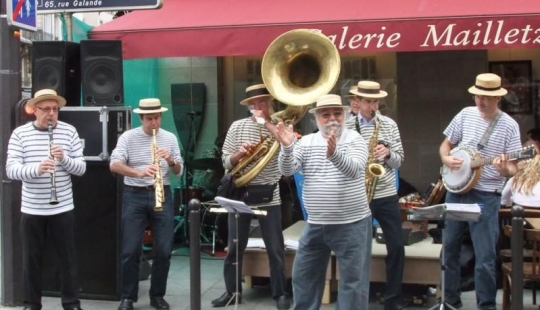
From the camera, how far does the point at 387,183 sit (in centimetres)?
620

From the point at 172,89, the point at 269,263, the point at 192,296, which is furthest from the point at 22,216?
the point at 172,89

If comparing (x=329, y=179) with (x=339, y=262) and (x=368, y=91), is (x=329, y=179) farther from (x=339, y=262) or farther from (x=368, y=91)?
(x=368, y=91)

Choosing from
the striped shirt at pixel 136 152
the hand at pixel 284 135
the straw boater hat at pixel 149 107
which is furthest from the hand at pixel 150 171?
the hand at pixel 284 135

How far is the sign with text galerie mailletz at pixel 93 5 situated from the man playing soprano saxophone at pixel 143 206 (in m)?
0.98

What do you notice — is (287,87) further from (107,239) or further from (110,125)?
(107,239)

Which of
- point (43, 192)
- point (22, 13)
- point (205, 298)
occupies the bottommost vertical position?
point (205, 298)

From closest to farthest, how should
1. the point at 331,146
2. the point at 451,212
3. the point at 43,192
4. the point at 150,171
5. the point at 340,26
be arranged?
the point at 331,146 → the point at 451,212 → the point at 43,192 → the point at 150,171 → the point at 340,26

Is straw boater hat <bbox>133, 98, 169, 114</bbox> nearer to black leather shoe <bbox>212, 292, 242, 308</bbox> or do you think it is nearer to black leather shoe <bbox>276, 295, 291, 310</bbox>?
black leather shoe <bbox>212, 292, 242, 308</bbox>

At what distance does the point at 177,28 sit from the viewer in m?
7.92

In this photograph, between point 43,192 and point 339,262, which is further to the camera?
point 43,192

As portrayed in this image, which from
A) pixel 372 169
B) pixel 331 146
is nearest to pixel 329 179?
pixel 331 146

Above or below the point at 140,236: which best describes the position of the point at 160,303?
below

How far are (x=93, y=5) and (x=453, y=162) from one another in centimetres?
361

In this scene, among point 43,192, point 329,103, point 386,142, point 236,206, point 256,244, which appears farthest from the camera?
point 256,244
